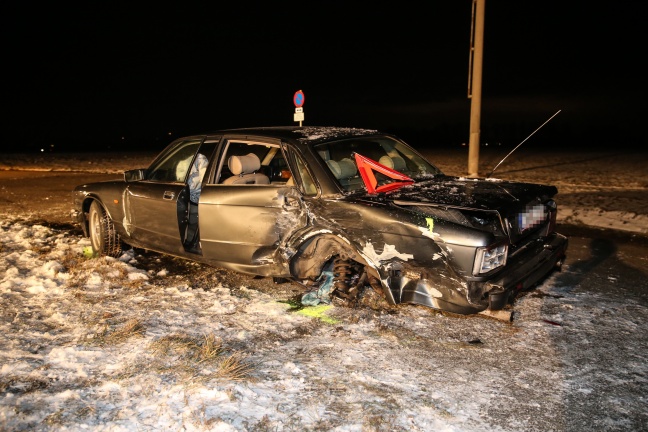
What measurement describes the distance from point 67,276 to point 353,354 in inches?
125

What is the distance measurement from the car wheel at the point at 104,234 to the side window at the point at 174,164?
2.91 ft

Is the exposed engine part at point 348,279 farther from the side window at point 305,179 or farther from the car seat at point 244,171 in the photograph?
the car seat at point 244,171

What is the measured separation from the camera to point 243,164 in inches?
194

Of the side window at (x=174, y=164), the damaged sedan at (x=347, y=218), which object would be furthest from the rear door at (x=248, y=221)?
the side window at (x=174, y=164)

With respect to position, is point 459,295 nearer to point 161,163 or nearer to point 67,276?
point 161,163

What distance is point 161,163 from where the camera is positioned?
5.53 m

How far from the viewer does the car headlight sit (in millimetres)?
3445

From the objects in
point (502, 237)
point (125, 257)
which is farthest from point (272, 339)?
point (125, 257)

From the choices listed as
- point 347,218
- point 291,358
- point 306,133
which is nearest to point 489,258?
point 347,218

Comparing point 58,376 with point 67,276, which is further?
point 67,276

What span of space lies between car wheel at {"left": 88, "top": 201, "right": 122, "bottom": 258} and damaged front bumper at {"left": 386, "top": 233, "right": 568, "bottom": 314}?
3.56 m

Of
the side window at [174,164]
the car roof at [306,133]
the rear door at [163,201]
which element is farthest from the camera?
the side window at [174,164]

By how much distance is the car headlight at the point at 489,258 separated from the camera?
3.45 m

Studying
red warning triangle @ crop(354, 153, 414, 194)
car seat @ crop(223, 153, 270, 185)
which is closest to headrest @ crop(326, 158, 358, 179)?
red warning triangle @ crop(354, 153, 414, 194)
